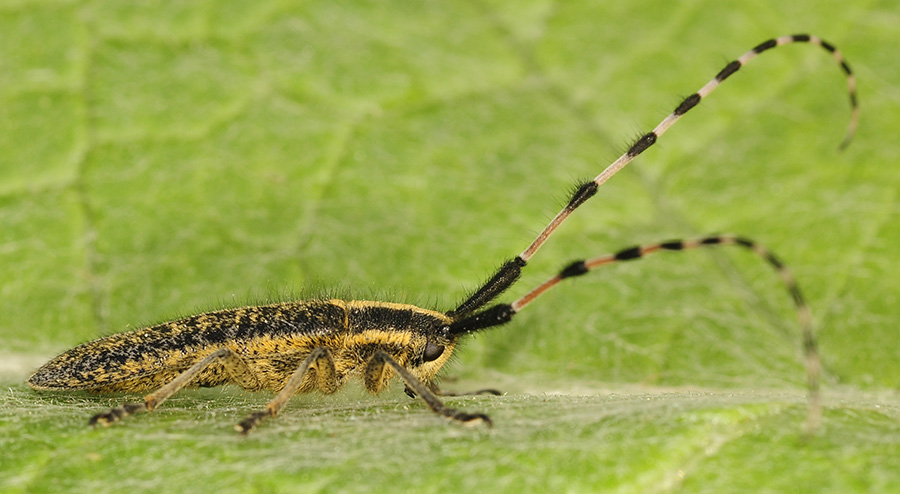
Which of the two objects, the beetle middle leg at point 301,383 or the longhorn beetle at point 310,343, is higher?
the longhorn beetle at point 310,343

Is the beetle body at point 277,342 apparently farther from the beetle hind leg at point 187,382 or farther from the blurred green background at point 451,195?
the blurred green background at point 451,195

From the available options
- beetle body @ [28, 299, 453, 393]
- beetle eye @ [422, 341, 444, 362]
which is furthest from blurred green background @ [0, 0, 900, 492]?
beetle eye @ [422, 341, 444, 362]

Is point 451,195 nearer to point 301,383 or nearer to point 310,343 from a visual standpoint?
point 310,343

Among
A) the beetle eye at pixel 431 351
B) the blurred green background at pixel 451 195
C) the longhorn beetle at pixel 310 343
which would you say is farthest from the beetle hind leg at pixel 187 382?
the beetle eye at pixel 431 351

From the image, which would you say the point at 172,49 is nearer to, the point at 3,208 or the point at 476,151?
the point at 3,208

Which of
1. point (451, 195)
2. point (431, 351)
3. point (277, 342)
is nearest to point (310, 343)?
point (277, 342)
